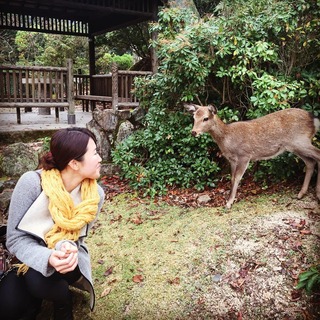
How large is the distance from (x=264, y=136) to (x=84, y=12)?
9.68 m

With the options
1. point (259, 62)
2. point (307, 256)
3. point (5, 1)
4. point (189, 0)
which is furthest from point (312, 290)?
point (5, 1)

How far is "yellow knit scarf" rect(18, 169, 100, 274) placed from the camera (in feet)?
7.79

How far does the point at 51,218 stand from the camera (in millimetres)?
2471

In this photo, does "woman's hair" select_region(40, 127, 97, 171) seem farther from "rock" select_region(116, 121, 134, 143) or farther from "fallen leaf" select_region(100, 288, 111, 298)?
"rock" select_region(116, 121, 134, 143)

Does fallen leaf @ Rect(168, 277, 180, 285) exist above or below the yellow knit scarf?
below

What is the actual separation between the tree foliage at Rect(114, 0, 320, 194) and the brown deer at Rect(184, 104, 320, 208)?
0.41 meters

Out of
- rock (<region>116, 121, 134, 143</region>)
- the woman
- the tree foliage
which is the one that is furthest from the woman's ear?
rock (<region>116, 121, 134, 143</region>)

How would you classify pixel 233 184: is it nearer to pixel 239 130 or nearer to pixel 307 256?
pixel 239 130

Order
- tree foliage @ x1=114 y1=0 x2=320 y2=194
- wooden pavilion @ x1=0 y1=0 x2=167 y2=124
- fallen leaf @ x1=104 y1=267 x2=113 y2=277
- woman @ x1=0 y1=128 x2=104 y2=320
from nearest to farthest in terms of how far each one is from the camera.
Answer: woman @ x1=0 y1=128 x2=104 y2=320
fallen leaf @ x1=104 y1=267 x2=113 y2=277
tree foliage @ x1=114 y1=0 x2=320 y2=194
wooden pavilion @ x1=0 y1=0 x2=167 y2=124

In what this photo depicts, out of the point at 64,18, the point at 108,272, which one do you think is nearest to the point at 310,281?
the point at 108,272

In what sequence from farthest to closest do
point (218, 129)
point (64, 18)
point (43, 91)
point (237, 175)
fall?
point (64, 18) → point (43, 91) → point (218, 129) → point (237, 175)

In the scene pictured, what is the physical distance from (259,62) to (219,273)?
3542mm

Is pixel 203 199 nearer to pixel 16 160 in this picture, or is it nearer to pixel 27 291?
pixel 27 291

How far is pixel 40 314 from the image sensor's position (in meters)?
3.17
